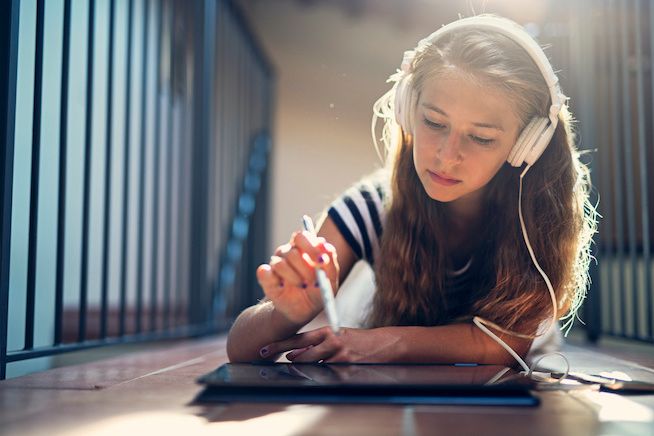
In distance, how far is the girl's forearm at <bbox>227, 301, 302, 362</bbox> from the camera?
1003mm

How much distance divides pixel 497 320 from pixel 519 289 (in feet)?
0.20

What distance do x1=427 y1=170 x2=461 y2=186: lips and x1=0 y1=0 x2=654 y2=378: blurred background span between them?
0.66 feet

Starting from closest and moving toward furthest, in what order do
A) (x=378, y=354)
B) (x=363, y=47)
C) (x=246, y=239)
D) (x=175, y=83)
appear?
(x=378, y=354), (x=175, y=83), (x=246, y=239), (x=363, y=47)

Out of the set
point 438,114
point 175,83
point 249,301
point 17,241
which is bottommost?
point 249,301

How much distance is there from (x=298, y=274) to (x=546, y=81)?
0.47 metres

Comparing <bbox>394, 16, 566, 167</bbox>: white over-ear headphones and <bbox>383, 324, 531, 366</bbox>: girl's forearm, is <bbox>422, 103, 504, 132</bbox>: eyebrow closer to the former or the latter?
<bbox>394, 16, 566, 167</bbox>: white over-ear headphones

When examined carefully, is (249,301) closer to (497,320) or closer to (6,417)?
(497,320)

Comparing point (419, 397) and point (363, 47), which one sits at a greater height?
point (363, 47)

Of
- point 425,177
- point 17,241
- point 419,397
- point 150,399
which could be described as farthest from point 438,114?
point 17,241

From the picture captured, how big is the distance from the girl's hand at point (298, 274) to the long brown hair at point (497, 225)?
280mm

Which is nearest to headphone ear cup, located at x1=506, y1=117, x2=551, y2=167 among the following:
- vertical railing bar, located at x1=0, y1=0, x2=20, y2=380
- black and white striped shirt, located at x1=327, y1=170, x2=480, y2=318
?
black and white striped shirt, located at x1=327, y1=170, x2=480, y2=318

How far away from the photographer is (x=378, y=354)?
3.27ft


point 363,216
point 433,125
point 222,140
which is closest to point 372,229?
point 363,216

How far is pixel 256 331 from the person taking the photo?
1.04m
